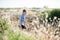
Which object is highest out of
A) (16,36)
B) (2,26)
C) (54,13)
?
(54,13)

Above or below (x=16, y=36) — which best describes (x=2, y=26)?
above

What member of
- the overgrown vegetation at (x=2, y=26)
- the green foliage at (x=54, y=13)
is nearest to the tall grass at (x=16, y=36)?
the overgrown vegetation at (x=2, y=26)

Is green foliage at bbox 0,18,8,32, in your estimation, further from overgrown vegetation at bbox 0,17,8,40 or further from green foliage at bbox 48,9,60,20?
green foliage at bbox 48,9,60,20

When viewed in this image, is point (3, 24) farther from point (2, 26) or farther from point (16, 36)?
point (16, 36)

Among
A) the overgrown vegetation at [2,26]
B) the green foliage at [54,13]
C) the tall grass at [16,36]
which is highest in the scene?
the green foliage at [54,13]

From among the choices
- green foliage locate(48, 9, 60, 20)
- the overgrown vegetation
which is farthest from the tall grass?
green foliage locate(48, 9, 60, 20)

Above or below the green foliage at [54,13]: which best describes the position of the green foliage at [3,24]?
below

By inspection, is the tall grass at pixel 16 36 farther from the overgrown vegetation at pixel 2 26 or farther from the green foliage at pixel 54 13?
the green foliage at pixel 54 13

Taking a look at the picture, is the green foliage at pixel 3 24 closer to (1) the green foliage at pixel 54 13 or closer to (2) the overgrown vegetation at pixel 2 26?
(2) the overgrown vegetation at pixel 2 26

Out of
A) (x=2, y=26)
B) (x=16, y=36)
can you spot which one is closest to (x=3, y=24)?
(x=2, y=26)

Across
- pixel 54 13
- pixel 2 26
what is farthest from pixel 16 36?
pixel 54 13

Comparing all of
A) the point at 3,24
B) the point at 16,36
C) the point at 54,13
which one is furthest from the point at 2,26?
the point at 54,13
